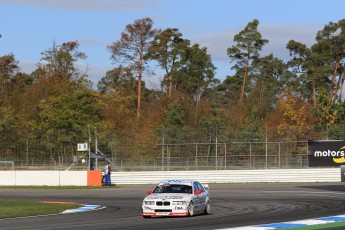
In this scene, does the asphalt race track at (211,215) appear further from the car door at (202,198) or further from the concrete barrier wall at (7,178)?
the concrete barrier wall at (7,178)

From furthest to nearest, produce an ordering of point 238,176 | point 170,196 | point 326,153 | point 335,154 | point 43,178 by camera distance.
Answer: point 326,153 → point 335,154 → point 238,176 → point 43,178 → point 170,196

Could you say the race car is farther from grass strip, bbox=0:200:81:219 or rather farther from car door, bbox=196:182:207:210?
grass strip, bbox=0:200:81:219

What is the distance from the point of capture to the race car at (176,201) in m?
23.1

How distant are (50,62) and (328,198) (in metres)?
61.7

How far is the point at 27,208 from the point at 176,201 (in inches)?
291

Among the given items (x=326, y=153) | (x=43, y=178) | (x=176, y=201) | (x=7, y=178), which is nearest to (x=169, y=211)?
(x=176, y=201)

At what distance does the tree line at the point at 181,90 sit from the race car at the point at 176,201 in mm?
41903

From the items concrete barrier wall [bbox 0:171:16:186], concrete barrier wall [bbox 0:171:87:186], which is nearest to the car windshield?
concrete barrier wall [bbox 0:171:87:186]

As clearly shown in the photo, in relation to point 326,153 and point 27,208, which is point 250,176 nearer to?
point 326,153

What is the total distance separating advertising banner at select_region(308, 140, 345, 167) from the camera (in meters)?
52.6

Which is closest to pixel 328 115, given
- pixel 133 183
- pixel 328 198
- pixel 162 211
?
pixel 133 183

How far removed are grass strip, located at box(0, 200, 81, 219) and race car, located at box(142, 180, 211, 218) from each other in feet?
14.3

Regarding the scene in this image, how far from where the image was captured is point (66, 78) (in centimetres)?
8900

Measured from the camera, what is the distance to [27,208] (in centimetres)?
2817
